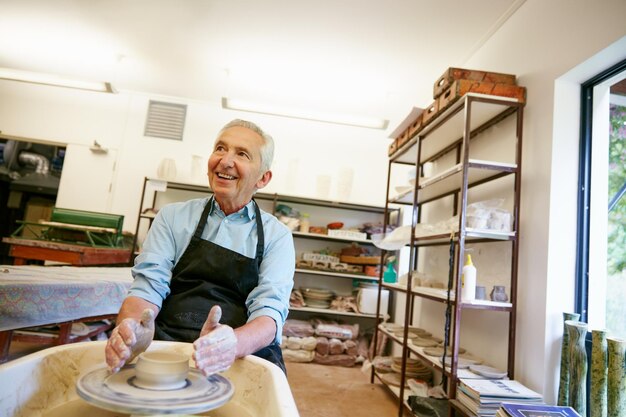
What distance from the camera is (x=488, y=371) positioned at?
224cm

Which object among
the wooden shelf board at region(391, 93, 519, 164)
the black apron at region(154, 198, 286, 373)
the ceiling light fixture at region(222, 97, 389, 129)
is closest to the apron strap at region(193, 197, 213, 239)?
the black apron at region(154, 198, 286, 373)

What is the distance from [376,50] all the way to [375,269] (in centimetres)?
253

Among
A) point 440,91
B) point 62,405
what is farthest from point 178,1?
point 62,405

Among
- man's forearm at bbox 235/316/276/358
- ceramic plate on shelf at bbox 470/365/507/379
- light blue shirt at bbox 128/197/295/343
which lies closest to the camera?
man's forearm at bbox 235/316/276/358

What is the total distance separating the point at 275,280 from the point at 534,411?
1.35 metres

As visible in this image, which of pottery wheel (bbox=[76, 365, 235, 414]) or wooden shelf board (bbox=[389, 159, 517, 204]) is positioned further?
wooden shelf board (bbox=[389, 159, 517, 204])

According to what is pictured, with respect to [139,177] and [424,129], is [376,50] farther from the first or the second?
[139,177]

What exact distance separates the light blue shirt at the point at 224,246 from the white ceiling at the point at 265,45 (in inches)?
85.1

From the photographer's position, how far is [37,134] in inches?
192

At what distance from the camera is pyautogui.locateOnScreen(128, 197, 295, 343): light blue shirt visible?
4.33 ft

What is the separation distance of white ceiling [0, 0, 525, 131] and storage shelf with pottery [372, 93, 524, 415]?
0.82 metres

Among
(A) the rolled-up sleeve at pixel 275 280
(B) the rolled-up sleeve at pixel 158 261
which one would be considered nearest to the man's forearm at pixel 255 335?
(A) the rolled-up sleeve at pixel 275 280

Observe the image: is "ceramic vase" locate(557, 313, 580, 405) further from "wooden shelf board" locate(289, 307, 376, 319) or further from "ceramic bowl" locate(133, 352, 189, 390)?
"wooden shelf board" locate(289, 307, 376, 319)

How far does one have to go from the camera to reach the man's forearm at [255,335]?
106 cm
